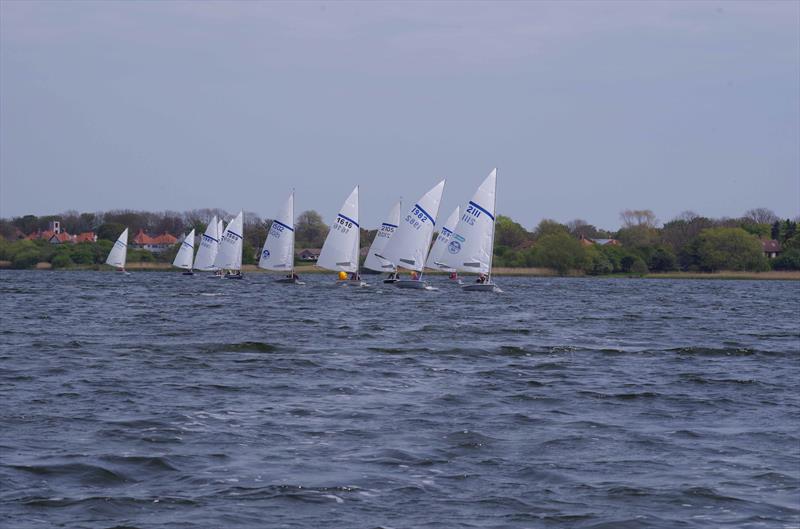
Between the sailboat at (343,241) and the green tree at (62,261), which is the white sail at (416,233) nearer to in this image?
the sailboat at (343,241)

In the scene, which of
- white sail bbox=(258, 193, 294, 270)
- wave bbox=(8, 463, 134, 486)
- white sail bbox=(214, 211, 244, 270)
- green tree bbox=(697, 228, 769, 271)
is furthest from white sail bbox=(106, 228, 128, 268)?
wave bbox=(8, 463, 134, 486)

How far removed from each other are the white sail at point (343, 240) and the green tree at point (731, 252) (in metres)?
79.5

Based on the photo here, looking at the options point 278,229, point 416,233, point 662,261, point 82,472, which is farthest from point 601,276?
point 82,472

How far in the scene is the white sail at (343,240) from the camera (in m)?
70.0

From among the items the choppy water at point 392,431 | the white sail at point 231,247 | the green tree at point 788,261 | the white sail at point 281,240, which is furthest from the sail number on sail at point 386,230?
the green tree at point 788,261

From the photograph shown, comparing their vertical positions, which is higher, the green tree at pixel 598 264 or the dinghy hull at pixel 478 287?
the green tree at pixel 598 264

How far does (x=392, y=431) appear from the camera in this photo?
1509cm

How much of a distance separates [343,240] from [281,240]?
24.4ft

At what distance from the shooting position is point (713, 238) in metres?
139

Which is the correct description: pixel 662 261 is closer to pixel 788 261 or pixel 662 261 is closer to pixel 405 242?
pixel 788 261

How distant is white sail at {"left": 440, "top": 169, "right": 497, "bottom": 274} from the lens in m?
61.0

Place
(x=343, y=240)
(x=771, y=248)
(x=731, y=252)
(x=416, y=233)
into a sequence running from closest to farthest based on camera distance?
(x=416, y=233), (x=343, y=240), (x=731, y=252), (x=771, y=248)

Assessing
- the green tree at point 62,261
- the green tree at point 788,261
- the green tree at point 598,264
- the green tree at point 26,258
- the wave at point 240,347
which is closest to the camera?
the wave at point 240,347

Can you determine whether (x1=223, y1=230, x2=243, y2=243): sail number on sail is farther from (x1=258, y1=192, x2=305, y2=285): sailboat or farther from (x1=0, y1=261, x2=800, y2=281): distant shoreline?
(x1=0, y1=261, x2=800, y2=281): distant shoreline
